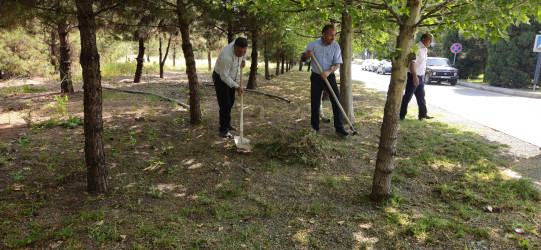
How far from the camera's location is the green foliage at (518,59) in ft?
54.9

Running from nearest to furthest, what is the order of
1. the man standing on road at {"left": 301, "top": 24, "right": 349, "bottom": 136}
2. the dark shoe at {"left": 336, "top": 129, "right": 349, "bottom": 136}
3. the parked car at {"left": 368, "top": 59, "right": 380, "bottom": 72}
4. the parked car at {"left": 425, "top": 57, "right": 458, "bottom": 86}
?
the man standing on road at {"left": 301, "top": 24, "right": 349, "bottom": 136} < the dark shoe at {"left": 336, "top": 129, "right": 349, "bottom": 136} < the parked car at {"left": 425, "top": 57, "right": 458, "bottom": 86} < the parked car at {"left": 368, "top": 59, "right": 380, "bottom": 72}

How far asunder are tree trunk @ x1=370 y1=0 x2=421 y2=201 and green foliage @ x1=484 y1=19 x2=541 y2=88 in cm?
1783

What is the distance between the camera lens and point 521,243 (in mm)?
2602

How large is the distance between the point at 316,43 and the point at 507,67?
17.1 meters

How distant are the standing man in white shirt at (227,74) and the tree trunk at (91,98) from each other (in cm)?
224

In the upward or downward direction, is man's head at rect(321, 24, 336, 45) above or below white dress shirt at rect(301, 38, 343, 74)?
above

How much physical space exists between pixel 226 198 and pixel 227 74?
2370mm


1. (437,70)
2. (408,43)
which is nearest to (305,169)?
(408,43)

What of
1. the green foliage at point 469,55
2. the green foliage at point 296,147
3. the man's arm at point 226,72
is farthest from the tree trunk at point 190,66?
the green foliage at point 469,55

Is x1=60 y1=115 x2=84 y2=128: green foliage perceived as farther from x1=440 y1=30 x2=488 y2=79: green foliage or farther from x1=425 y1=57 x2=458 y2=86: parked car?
x1=440 y1=30 x2=488 y2=79: green foliage

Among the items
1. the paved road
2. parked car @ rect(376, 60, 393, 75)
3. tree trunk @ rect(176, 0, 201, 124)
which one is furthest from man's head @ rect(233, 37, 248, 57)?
parked car @ rect(376, 60, 393, 75)

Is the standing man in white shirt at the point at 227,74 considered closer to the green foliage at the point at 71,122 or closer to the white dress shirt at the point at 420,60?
the green foliage at the point at 71,122

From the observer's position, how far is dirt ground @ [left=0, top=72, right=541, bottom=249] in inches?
104

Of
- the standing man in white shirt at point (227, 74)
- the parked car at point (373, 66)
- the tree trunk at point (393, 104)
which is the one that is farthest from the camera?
the parked car at point (373, 66)
